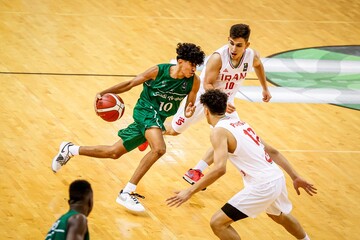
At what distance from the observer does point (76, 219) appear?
5.96 metres

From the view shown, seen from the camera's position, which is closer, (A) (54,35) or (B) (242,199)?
(B) (242,199)

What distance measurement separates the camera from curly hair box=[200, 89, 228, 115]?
310 inches

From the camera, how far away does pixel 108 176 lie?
9.95m

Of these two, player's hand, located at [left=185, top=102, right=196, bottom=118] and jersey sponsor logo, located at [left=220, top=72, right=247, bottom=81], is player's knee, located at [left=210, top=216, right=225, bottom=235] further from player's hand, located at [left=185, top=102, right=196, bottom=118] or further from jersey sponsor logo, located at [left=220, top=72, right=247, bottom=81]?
jersey sponsor logo, located at [left=220, top=72, right=247, bottom=81]

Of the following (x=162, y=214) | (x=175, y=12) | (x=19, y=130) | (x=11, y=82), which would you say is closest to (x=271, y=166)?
(x=162, y=214)

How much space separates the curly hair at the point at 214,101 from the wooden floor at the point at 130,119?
156cm

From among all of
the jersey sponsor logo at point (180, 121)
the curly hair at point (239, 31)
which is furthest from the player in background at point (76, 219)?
the jersey sponsor logo at point (180, 121)

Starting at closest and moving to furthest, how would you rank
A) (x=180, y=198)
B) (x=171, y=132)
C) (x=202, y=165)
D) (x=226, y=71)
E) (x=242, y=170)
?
(x=180, y=198) → (x=242, y=170) → (x=226, y=71) → (x=202, y=165) → (x=171, y=132)

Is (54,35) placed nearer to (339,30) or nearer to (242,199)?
(339,30)

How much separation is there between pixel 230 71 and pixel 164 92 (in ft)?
3.17

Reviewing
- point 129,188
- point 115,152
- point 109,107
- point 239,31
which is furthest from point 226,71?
point 129,188

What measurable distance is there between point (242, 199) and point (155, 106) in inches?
72.3

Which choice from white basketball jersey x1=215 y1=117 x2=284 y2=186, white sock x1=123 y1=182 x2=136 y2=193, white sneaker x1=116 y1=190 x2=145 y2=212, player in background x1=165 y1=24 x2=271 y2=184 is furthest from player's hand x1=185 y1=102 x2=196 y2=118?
white basketball jersey x1=215 y1=117 x2=284 y2=186

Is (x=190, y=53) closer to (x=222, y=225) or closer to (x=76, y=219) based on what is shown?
(x=222, y=225)
